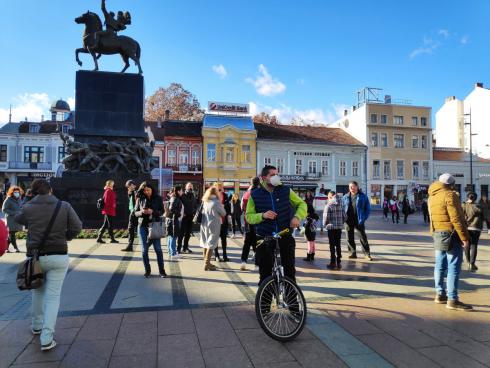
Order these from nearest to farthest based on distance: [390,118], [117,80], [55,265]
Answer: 1. [55,265]
2. [117,80]
3. [390,118]

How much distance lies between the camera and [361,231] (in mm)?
8516

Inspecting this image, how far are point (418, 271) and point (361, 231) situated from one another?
1.51 metres

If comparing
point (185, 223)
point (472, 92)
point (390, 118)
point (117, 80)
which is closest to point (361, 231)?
point (185, 223)

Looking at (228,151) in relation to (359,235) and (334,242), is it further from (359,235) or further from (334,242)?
(334,242)

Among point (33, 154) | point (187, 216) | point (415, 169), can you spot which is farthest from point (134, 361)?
point (415, 169)

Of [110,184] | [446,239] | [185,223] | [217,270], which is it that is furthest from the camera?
[110,184]

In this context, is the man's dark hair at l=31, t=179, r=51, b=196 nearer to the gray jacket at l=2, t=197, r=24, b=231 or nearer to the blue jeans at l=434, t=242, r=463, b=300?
the blue jeans at l=434, t=242, r=463, b=300

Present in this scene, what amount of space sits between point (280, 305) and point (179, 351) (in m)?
1.14

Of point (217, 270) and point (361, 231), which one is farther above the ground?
point (361, 231)

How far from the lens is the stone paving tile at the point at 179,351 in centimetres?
333

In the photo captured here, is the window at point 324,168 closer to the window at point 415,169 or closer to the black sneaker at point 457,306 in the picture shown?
the window at point 415,169

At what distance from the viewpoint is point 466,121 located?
52500mm

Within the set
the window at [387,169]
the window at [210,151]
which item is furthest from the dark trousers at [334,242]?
the window at [387,169]

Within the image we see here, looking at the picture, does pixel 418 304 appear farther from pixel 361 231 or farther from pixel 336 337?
pixel 361 231
